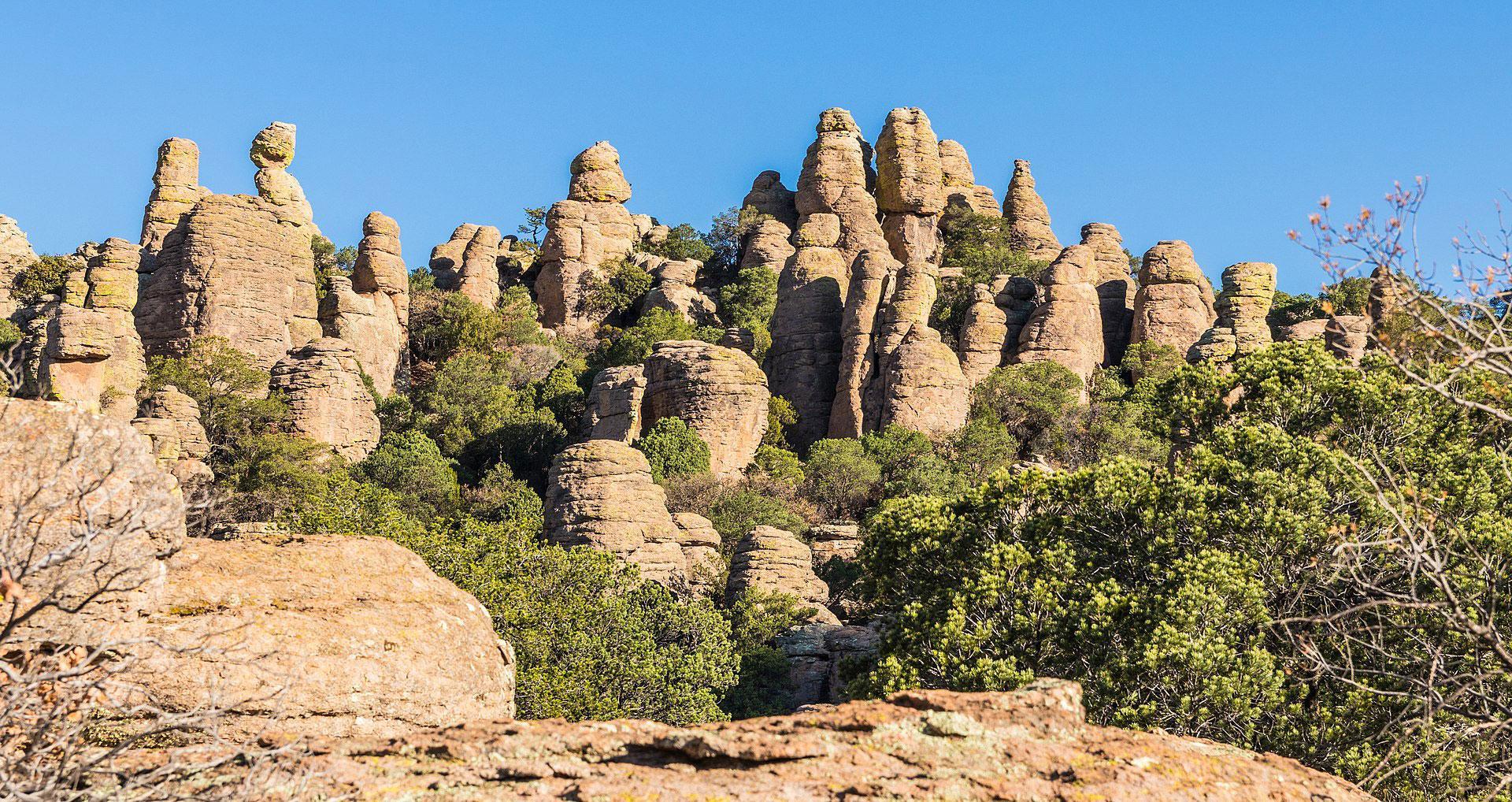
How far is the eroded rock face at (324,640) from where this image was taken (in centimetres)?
820

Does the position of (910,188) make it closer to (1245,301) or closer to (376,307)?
(1245,301)

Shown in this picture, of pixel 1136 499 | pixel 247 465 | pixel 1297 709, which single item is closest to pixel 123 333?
pixel 247 465

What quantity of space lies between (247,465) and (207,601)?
3392 centimetres

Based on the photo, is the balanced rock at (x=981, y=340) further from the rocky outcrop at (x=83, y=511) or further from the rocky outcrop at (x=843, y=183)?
the rocky outcrop at (x=83, y=511)

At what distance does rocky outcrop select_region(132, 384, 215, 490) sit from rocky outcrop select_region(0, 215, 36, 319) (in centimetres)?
2291

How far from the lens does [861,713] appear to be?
6.97 metres

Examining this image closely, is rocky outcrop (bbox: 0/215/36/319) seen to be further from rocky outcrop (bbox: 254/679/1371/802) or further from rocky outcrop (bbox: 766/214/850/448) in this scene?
rocky outcrop (bbox: 254/679/1371/802)

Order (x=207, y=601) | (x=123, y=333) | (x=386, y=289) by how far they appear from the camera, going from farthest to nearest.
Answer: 1. (x=386, y=289)
2. (x=123, y=333)
3. (x=207, y=601)

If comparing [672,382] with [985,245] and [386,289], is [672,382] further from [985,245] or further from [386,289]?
[985,245]

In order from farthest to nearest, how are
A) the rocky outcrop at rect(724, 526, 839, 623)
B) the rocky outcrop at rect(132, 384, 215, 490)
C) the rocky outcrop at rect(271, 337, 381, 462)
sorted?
the rocky outcrop at rect(271, 337, 381, 462) → the rocky outcrop at rect(132, 384, 215, 490) → the rocky outcrop at rect(724, 526, 839, 623)

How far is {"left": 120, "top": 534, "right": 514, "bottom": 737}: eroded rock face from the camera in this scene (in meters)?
8.20

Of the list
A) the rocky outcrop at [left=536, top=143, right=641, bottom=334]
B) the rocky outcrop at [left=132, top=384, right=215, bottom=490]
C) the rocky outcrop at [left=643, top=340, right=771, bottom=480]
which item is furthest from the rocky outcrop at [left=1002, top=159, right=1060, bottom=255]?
the rocky outcrop at [left=132, top=384, right=215, bottom=490]

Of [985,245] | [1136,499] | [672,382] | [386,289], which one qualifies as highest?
[985,245]

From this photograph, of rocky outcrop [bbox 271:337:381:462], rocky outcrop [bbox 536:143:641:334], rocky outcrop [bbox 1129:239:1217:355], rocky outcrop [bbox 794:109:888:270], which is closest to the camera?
rocky outcrop [bbox 271:337:381:462]
